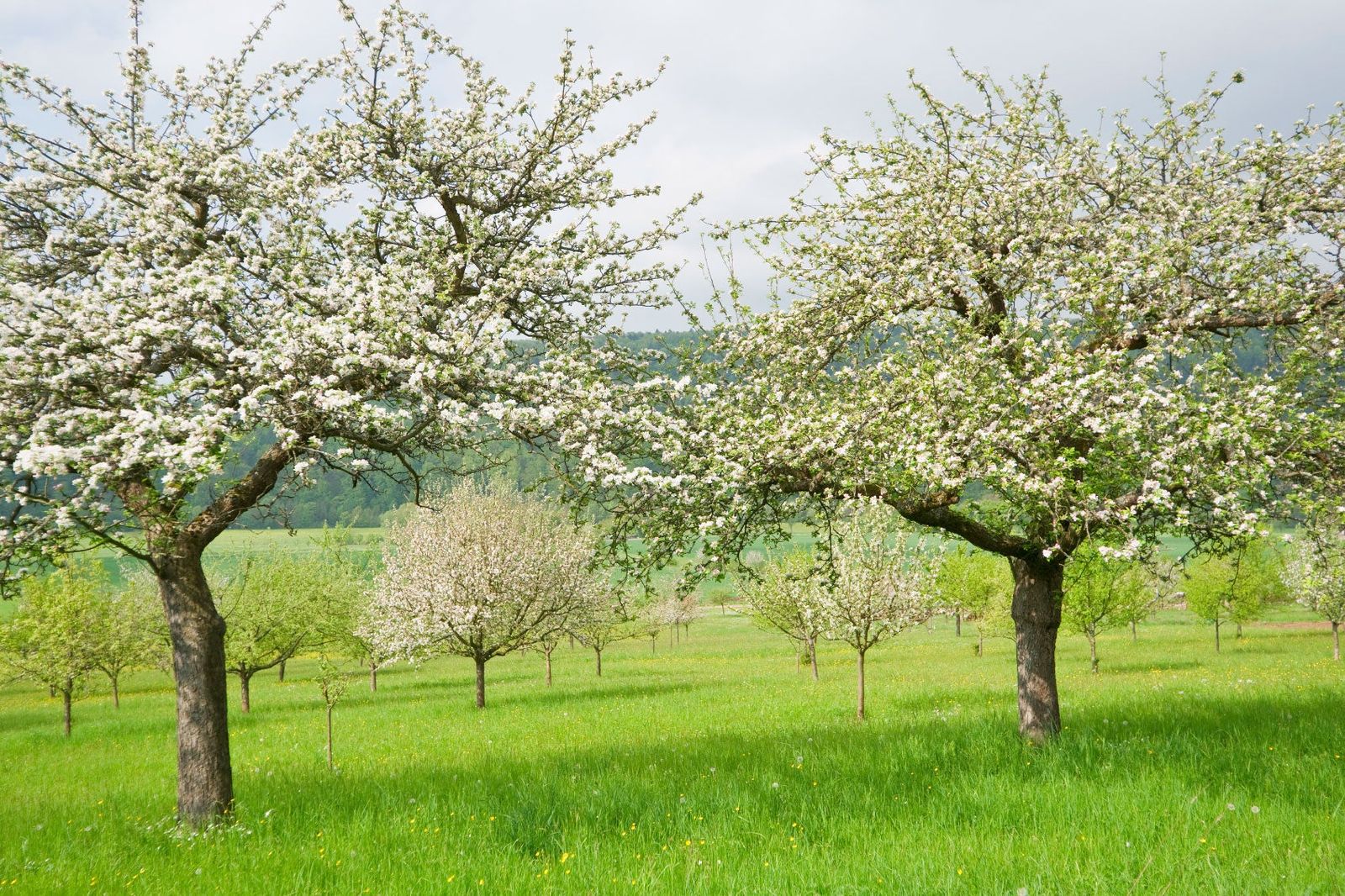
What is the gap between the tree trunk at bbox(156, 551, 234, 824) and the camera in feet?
31.4

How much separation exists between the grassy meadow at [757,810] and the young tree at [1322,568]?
2.26m

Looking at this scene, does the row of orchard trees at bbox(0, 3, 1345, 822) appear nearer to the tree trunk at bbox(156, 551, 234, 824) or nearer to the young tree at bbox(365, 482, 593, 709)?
the tree trunk at bbox(156, 551, 234, 824)

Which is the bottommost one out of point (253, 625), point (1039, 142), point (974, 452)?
point (253, 625)

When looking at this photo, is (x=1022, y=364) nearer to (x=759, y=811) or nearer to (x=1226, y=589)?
(x=759, y=811)

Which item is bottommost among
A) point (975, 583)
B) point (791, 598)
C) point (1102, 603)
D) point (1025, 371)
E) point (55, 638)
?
point (975, 583)

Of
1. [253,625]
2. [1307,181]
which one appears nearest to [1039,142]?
[1307,181]

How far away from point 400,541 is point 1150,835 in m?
35.2

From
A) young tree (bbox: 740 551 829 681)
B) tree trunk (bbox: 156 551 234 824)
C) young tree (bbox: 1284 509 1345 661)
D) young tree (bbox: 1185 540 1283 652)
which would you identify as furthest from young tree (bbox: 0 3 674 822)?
young tree (bbox: 1185 540 1283 652)

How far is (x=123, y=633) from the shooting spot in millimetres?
35438

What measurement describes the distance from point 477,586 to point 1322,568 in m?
24.4

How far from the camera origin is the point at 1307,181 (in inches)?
408

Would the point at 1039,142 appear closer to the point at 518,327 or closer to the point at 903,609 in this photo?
the point at 518,327

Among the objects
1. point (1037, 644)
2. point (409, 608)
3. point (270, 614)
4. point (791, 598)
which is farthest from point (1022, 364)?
point (270, 614)

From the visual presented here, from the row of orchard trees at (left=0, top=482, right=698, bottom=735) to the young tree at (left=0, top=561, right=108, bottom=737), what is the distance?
2.5 inches
